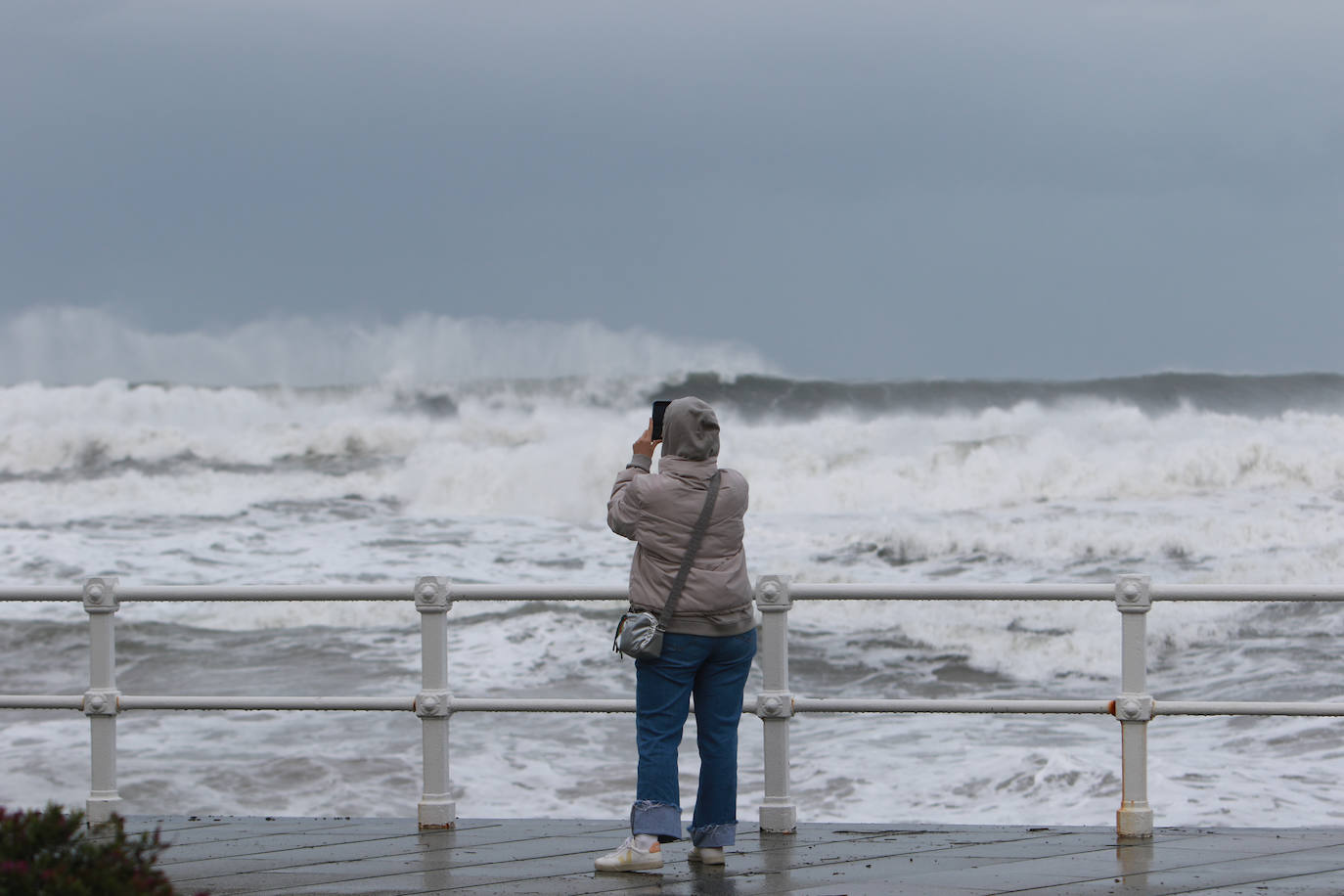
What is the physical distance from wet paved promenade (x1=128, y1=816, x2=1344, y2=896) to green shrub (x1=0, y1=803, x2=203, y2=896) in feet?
7.88

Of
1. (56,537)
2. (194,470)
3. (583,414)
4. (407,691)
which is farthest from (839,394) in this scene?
(407,691)

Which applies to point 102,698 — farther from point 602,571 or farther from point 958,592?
point 602,571

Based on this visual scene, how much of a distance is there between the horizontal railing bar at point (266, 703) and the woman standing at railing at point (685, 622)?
4.61ft

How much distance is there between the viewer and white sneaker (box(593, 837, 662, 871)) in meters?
5.71

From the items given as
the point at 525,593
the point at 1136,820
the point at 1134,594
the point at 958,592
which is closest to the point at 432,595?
the point at 525,593

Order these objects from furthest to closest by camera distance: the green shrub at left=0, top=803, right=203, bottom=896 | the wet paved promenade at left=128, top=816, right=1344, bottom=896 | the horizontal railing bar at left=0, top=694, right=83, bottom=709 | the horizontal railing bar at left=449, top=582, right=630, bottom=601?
the horizontal railing bar at left=0, top=694, right=83, bottom=709
the horizontal railing bar at left=449, top=582, right=630, bottom=601
the wet paved promenade at left=128, top=816, right=1344, bottom=896
the green shrub at left=0, top=803, right=203, bottom=896

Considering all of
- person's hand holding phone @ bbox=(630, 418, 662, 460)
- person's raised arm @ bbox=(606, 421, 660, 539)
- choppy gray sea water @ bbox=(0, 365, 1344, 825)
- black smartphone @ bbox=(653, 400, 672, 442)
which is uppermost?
black smartphone @ bbox=(653, 400, 672, 442)

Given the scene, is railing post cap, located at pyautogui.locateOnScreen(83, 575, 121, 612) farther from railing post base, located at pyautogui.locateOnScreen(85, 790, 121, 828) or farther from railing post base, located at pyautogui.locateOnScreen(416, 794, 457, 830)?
railing post base, located at pyautogui.locateOnScreen(416, 794, 457, 830)

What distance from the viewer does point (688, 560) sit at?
223 inches

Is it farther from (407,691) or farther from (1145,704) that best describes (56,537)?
(1145,704)

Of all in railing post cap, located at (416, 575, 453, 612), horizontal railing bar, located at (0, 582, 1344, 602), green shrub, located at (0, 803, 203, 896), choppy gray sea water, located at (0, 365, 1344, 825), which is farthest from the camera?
choppy gray sea water, located at (0, 365, 1344, 825)

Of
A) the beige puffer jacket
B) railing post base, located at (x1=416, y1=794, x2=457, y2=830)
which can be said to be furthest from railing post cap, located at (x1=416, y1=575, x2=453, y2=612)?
the beige puffer jacket

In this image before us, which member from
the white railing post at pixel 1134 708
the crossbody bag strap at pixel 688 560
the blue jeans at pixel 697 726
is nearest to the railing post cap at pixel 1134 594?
the white railing post at pixel 1134 708

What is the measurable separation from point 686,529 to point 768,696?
121cm
